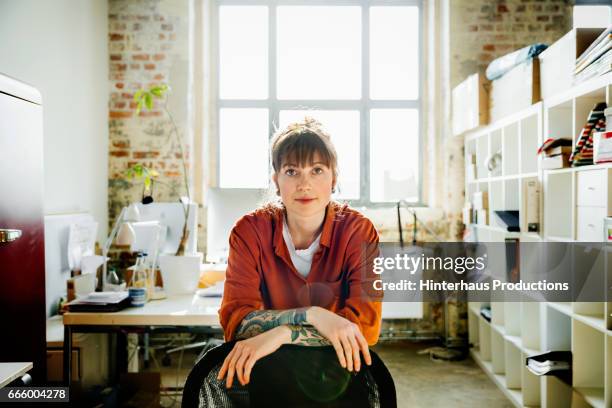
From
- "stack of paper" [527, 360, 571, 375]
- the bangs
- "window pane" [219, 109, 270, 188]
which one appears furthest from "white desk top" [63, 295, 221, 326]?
"window pane" [219, 109, 270, 188]

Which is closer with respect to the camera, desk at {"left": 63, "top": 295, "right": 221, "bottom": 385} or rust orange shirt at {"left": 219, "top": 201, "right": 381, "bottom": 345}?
rust orange shirt at {"left": 219, "top": 201, "right": 381, "bottom": 345}

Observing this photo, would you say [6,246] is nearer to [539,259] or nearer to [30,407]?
[30,407]

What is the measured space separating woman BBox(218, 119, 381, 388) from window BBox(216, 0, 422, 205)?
2.91 meters

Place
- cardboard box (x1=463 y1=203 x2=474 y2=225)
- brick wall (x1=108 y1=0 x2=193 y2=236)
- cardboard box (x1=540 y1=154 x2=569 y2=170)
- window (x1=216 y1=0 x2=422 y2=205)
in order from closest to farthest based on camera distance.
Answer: cardboard box (x1=540 y1=154 x2=569 y2=170) < cardboard box (x1=463 y1=203 x2=474 y2=225) < brick wall (x1=108 y1=0 x2=193 y2=236) < window (x1=216 y1=0 x2=422 y2=205)

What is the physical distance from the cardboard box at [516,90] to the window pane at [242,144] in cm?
210

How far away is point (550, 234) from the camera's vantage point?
8.59 ft

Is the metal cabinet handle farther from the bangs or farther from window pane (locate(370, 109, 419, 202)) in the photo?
window pane (locate(370, 109, 419, 202))

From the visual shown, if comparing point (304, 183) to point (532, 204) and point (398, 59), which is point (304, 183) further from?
point (398, 59)

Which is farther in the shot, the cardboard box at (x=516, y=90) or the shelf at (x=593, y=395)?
the cardboard box at (x=516, y=90)

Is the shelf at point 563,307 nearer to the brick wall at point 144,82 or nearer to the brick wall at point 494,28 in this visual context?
the brick wall at point 494,28

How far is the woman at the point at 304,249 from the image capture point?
1.41m

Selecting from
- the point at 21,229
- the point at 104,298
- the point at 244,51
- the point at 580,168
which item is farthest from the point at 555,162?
the point at 244,51

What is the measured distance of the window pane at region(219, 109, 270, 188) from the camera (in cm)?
444

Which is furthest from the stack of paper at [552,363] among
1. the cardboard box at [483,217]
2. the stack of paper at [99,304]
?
the stack of paper at [99,304]
